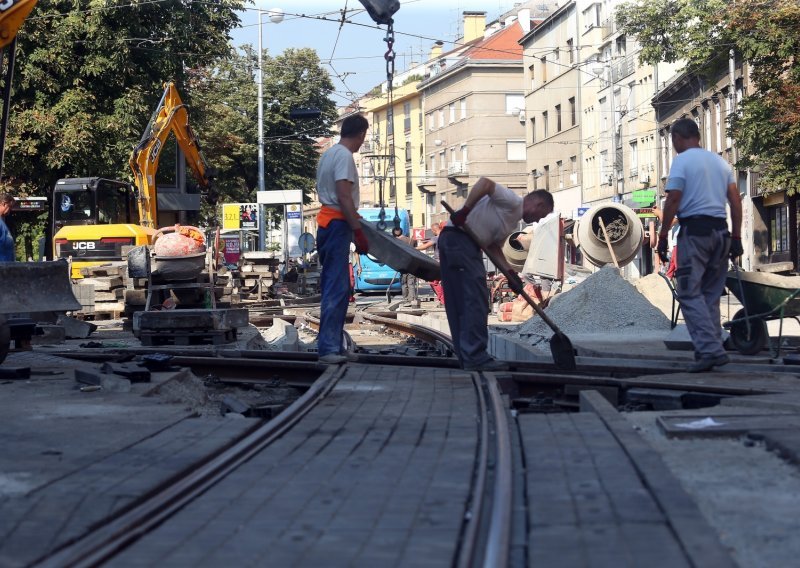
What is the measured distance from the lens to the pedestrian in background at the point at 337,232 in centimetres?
976

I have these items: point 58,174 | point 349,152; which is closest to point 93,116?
point 58,174

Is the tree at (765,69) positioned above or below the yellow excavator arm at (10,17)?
above

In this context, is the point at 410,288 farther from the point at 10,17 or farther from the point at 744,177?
the point at 10,17

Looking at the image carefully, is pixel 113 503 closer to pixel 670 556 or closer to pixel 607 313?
pixel 670 556

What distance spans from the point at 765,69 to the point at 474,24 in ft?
228

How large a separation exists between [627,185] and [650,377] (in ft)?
187

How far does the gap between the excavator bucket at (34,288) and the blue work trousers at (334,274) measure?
4.12 meters

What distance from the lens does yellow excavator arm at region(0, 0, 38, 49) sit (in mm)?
11812

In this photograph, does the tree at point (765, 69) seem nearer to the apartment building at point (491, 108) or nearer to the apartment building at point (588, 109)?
the apartment building at point (588, 109)

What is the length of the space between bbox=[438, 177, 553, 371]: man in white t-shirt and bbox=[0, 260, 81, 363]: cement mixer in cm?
501

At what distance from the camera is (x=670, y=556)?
3.58 metres

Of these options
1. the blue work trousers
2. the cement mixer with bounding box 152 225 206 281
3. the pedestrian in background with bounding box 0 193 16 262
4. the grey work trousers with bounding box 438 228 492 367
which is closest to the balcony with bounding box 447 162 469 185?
the cement mixer with bounding box 152 225 206 281

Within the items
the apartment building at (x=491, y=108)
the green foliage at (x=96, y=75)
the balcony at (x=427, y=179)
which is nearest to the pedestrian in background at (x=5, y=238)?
the green foliage at (x=96, y=75)

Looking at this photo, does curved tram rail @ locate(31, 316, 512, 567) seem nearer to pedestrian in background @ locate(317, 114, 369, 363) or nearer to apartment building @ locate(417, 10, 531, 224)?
pedestrian in background @ locate(317, 114, 369, 363)
